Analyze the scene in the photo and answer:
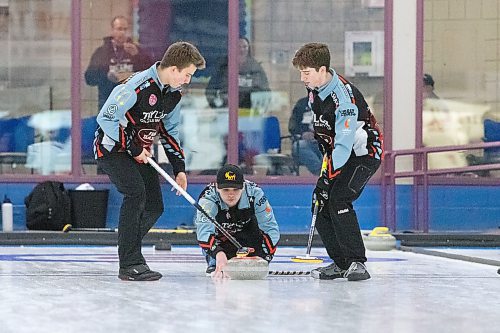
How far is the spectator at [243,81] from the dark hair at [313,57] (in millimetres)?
5546

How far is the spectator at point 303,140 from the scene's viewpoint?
40.9 feet

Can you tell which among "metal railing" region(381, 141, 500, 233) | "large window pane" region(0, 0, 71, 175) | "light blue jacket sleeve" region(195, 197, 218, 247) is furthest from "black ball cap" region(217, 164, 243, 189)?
"large window pane" region(0, 0, 71, 175)

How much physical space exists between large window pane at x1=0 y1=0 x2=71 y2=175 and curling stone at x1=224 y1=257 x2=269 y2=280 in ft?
18.7

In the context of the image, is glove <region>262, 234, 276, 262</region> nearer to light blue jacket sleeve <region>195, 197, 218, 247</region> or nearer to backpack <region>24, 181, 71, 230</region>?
light blue jacket sleeve <region>195, 197, 218, 247</region>

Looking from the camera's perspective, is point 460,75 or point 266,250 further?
point 460,75

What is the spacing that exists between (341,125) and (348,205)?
503mm

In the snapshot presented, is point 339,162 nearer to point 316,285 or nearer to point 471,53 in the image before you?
point 316,285

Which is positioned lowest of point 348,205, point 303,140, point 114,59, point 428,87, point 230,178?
point 348,205

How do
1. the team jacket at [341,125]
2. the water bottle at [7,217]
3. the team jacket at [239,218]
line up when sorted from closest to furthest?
the team jacket at [341,125] < the team jacket at [239,218] < the water bottle at [7,217]

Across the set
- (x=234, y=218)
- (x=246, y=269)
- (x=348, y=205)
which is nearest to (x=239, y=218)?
(x=234, y=218)

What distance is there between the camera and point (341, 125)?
6.81 meters

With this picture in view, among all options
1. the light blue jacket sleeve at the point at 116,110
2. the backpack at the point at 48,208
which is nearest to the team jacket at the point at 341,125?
the light blue jacket sleeve at the point at 116,110

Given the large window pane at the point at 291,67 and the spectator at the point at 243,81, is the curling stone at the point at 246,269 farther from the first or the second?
the spectator at the point at 243,81

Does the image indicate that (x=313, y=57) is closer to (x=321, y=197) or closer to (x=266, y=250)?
(x=321, y=197)
